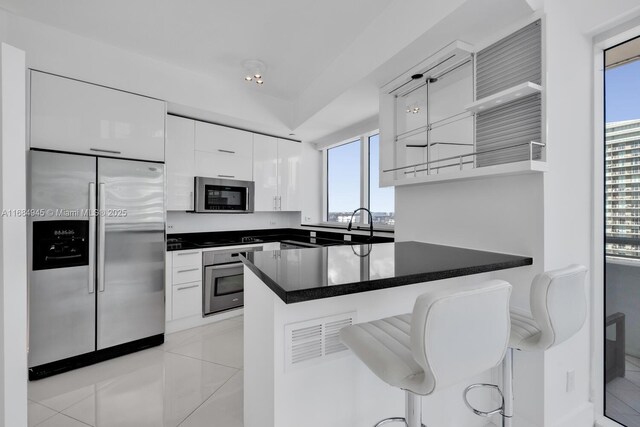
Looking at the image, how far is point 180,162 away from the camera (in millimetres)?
3213

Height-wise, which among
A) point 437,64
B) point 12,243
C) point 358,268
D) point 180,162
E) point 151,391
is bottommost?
point 151,391

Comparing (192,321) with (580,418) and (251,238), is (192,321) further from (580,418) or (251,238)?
(580,418)

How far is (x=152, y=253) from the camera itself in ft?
8.86

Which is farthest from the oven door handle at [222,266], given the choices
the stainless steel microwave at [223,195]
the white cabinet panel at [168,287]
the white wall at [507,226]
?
the white wall at [507,226]

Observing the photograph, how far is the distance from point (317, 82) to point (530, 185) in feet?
7.64

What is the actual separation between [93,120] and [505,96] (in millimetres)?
3043

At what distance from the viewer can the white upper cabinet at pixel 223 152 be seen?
3363 mm

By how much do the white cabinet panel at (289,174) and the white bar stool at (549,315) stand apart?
331 centimetres

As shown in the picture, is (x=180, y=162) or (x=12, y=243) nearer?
(x=12, y=243)

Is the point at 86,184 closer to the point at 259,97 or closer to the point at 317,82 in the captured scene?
the point at 259,97

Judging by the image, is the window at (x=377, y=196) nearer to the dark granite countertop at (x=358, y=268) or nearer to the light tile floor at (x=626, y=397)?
the dark granite countertop at (x=358, y=268)

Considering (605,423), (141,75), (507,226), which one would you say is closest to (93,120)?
(141,75)

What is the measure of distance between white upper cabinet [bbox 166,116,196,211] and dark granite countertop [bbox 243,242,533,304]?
209 cm

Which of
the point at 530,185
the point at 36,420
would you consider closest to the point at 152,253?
the point at 36,420
